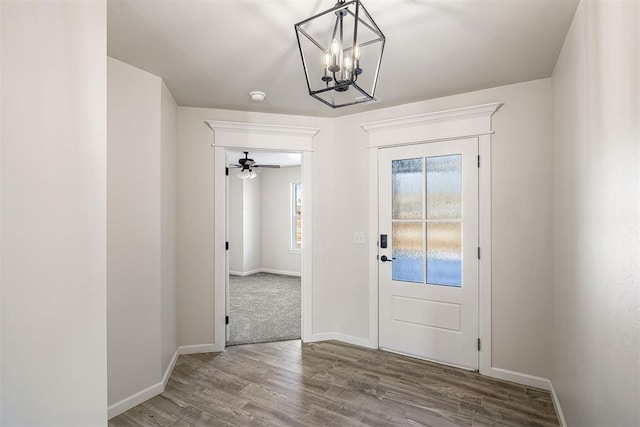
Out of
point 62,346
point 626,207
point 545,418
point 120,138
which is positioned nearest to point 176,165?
point 120,138

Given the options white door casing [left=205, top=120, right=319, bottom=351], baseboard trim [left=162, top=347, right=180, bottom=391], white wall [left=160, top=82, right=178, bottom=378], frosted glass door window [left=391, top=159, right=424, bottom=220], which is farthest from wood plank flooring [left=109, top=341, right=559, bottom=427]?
frosted glass door window [left=391, top=159, right=424, bottom=220]

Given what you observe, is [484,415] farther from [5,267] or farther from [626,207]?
[5,267]

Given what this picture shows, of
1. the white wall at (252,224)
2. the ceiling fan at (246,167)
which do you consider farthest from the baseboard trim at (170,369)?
the white wall at (252,224)

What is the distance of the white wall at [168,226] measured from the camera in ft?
8.50

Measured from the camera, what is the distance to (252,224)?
7.42 m

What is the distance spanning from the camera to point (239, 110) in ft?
10.8

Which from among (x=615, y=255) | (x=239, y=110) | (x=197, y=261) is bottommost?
(x=197, y=261)

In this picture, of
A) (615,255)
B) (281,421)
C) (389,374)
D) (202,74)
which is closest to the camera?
(615,255)

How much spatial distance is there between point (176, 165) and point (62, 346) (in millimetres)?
2251

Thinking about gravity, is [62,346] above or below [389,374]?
above

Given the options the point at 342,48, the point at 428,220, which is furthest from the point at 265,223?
the point at 342,48

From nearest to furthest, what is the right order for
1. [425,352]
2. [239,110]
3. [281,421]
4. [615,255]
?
[615,255]
[281,421]
[425,352]
[239,110]

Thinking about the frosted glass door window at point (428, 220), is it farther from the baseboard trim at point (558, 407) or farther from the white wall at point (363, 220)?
the baseboard trim at point (558, 407)

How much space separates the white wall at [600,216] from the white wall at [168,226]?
2.70 meters
